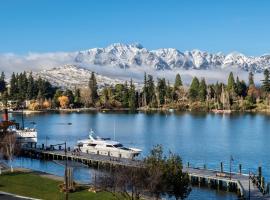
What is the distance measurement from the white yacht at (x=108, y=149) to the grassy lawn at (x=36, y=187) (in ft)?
98.4

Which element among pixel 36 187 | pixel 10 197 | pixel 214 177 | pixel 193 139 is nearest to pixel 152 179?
pixel 10 197

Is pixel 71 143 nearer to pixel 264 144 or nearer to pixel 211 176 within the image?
pixel 264 144

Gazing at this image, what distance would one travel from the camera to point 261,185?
66.6m

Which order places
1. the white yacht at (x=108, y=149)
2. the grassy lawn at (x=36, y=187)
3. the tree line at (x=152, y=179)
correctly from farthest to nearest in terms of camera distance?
the white yacht at (x=108, y=149) < the grassy lawn at (x=36, y=187) < the tree line at (x=152, y=179)

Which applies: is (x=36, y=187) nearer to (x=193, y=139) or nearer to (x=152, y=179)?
(x=152, y=179)

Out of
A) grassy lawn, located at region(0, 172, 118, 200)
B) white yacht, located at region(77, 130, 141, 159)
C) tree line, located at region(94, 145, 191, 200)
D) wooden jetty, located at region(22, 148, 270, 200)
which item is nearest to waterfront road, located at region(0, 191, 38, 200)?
grassy lawn, located at region(0, 172, 118, 200)

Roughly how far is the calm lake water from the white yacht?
19.8ft

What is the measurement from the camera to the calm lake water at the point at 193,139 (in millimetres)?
91188

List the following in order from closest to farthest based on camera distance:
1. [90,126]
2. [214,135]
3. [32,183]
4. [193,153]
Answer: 1. [32,183]
2. [193,153]
3. [214,135]
4. [90,126]

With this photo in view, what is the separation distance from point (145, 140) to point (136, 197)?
253ft

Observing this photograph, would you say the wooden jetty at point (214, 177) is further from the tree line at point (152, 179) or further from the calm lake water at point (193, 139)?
the tree line at point (152, 179)

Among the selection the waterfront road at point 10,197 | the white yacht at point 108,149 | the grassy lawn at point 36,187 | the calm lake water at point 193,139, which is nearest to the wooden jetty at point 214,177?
the calm lake water at point 193,139

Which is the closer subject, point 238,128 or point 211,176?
point 211,176

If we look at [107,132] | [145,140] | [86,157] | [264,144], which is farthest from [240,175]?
[107,132]
